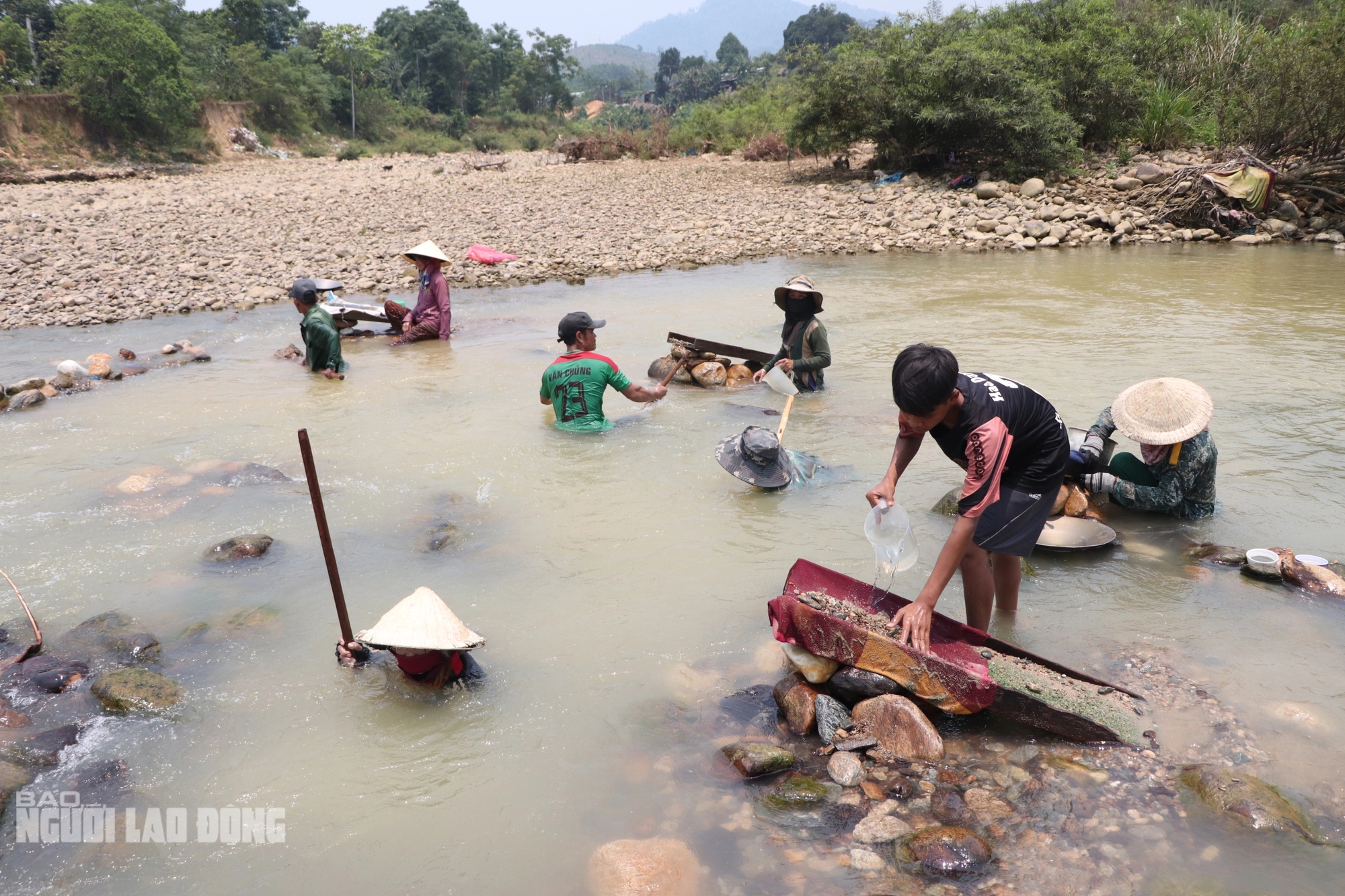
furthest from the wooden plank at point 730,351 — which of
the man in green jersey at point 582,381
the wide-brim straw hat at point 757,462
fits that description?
the wide-brim straw hat at point 757,462

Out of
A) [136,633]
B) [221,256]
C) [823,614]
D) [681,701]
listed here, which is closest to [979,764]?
[823,614]

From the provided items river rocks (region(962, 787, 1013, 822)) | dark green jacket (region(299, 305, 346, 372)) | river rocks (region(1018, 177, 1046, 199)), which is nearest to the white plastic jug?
river rocks (region(962, 787, 1013, 822))

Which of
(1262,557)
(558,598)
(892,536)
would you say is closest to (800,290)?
(892,536)

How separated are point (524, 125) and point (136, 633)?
2017 inches

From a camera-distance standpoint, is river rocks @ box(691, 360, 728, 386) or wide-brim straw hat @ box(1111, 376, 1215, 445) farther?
river rocks @ box(691, 360, 728, 386)

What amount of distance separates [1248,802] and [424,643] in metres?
2.89

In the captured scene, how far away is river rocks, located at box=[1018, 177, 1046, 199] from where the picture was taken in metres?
17.0

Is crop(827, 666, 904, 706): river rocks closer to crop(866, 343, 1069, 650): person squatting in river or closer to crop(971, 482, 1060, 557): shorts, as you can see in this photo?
crop(866, 343, 1069, 650): person squatting in river

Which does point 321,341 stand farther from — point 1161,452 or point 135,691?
point 1161,452

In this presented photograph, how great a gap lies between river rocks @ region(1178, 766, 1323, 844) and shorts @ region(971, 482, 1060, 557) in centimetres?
97

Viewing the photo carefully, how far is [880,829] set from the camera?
2777 millimetres

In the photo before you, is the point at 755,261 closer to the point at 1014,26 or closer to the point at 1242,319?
the point at 1242,319

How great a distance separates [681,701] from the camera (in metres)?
3.52

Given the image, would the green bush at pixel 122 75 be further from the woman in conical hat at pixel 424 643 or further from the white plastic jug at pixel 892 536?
the white plastic jug at pixel 892 536
